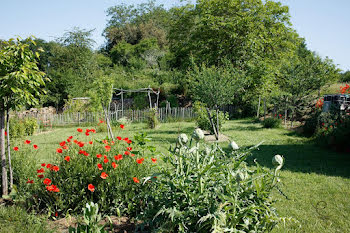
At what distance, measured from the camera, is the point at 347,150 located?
6.52 m

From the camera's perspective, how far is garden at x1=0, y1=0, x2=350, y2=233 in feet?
7.11

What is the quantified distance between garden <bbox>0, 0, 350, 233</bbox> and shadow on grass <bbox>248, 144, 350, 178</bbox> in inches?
1.3

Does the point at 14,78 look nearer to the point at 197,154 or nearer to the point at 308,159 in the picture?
the point at 197,154

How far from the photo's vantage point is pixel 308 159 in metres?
6.08

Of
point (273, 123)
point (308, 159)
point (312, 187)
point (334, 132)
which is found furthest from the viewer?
point (273, 123)

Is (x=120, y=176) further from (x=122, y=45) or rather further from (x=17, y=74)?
(x=122, y=45)

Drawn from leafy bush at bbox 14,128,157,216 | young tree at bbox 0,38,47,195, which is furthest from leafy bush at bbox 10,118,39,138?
leafy bush at bbox 14,128,157,216

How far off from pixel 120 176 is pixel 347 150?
6.28 metres

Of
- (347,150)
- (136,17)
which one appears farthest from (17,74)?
(136,17)

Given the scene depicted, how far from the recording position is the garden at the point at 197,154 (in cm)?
217

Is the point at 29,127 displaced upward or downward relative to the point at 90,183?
downward

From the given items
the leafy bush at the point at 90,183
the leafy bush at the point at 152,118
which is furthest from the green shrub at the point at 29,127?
the leafy bush at the point at 90,183

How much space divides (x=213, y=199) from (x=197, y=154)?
40 centimetres

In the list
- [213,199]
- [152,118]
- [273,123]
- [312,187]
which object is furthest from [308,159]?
[152,118]
